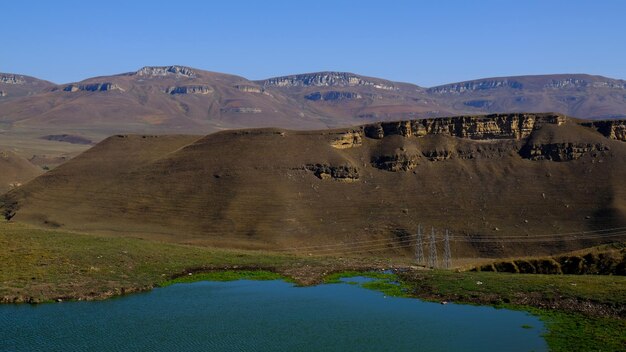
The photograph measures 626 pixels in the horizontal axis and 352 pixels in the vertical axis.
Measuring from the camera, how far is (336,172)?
106938 mm

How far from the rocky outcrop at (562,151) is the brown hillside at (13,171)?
11040cm

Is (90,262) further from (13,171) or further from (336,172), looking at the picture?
(13,171)

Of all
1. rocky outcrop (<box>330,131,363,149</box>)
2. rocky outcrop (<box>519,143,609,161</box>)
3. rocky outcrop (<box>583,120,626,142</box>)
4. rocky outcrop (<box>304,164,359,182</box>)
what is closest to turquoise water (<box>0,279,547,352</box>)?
rocky outcrop (<box>304,164,359,182</box>)

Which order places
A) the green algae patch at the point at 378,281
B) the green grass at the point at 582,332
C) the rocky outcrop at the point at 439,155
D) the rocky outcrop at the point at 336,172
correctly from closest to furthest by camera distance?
the green grass at the point at 582,332, the green algae patch at the point at 378,281, the rocky outcrop at the point at 336,172, the rocky outcrop at the point at 439,155

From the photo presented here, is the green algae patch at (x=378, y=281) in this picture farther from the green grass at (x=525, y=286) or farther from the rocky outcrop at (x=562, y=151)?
the rocky outcrop at (x=562, y=151)

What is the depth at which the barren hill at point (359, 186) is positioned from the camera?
92.4 m

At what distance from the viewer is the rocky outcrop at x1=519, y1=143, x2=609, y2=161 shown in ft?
349

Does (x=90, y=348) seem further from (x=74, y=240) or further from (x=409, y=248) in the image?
(x=409, y=248)

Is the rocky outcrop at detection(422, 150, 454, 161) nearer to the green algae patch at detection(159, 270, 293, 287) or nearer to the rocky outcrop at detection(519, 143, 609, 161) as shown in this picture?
the rocky outcrop at detection(519, 143, 609, 161)

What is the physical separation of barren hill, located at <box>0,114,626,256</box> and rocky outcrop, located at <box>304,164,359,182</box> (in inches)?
7.1

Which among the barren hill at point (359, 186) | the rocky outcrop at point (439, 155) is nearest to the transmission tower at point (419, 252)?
the barren hill at point (359, 186)

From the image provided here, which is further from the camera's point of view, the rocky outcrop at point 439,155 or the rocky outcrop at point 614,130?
the rocky outcrop at point 614,130

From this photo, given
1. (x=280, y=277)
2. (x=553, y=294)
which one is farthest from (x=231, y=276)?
(x=553, y=294)

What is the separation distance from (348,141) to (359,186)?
45.0ft
